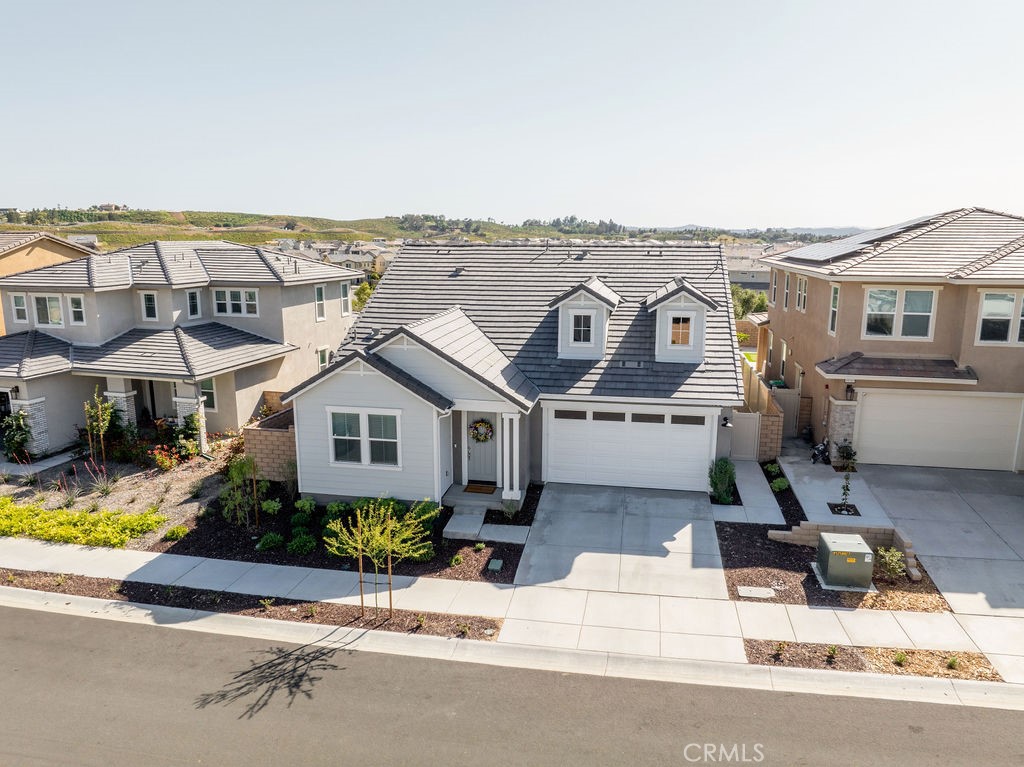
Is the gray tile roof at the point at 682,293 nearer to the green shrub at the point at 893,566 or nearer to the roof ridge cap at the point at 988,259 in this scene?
the roof ridge cap at the point at 988,259

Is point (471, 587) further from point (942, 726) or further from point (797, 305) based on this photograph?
point (797, 305)

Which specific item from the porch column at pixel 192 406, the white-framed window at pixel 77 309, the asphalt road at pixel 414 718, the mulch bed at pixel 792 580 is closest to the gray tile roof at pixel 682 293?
the mulch bed at pixel 792 580

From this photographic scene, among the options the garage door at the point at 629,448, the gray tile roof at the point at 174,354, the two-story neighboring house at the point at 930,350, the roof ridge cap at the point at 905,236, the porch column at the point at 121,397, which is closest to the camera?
the garage door at the point at 629,448

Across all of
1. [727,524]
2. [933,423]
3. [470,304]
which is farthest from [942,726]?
[470,304]

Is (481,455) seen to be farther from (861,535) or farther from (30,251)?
(30,251)

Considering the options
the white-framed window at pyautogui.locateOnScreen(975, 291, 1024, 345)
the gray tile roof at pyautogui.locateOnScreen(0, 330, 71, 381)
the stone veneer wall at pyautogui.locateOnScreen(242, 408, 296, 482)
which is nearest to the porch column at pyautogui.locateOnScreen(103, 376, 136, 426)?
the gray tile roof at pyautogui.locateOnScreen(0, 330, 71, 381)

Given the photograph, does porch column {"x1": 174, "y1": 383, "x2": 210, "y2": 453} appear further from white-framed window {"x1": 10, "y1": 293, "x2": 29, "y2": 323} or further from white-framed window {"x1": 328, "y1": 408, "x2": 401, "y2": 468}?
white-framed window {"x1": 328, "y1": 408, "x2": 401, "y2": 468}
